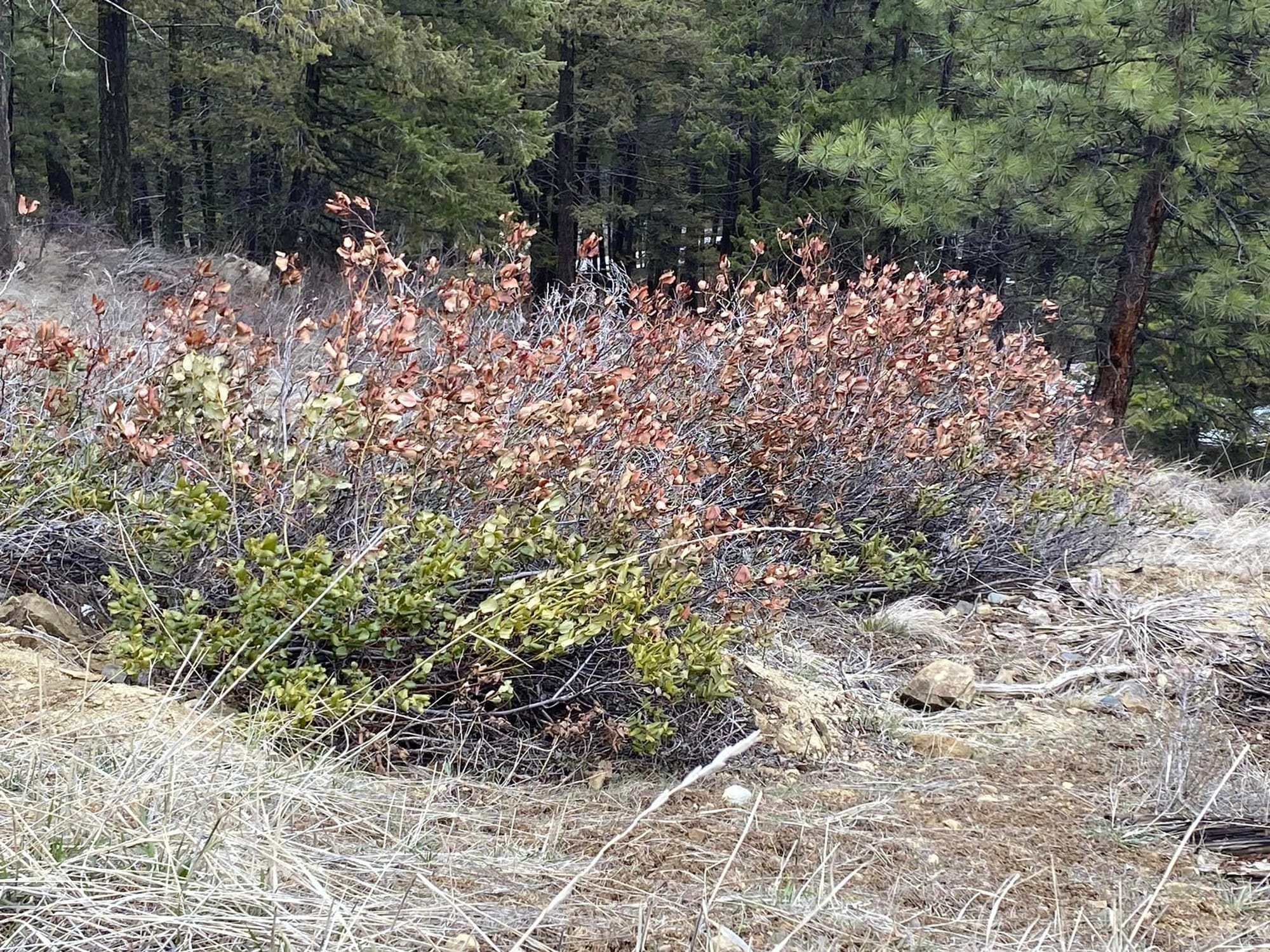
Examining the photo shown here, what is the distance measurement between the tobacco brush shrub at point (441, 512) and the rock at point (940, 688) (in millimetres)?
637

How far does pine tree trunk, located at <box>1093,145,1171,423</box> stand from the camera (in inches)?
434

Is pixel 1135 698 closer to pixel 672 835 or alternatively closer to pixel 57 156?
pixel 672 835

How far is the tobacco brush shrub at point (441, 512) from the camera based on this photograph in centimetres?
317

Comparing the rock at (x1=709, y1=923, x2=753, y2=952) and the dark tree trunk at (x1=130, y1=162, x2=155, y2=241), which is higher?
the rock at (x1=709, y1=923, x2=753, y2=952)

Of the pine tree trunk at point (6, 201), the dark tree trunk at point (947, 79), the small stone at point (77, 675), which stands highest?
the dark tree trunk at point (947, 79)

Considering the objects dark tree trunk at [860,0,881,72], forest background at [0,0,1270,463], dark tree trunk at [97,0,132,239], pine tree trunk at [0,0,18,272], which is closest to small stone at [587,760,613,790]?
forest background at [0,0,1270,463]

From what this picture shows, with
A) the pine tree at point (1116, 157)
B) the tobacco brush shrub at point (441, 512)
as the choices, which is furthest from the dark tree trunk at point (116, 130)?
the tobacco brush shrub at point (441, 512)

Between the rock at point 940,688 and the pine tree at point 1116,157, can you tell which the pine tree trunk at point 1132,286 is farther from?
the rock at point 940,688

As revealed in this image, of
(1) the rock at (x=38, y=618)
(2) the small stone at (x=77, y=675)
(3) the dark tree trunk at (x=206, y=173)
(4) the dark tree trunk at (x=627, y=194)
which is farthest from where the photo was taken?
(4) the dark tree trunk at (x=627, y=194)

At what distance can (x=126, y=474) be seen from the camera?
3775mm

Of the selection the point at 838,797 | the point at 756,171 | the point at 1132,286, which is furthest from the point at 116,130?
the point at 838,797

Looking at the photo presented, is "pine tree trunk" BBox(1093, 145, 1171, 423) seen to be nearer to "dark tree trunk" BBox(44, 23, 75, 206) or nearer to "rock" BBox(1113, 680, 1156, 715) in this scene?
"rock" BBox(1113, 680, 1156, 715)

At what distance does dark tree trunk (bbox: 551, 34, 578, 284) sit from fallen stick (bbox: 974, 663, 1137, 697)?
17037 mm

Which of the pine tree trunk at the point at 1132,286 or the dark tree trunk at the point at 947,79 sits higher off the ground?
the dark tree trunk at the point at 947,79
